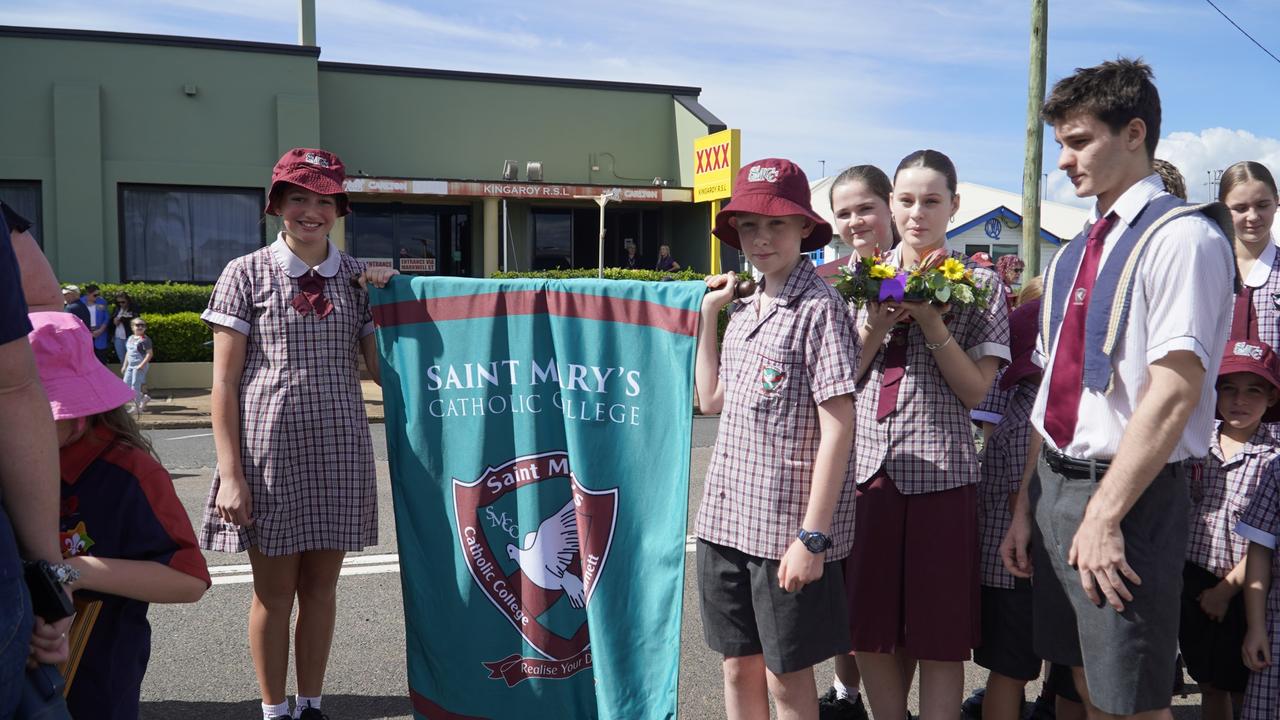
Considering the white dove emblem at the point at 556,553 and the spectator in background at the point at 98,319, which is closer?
the white dove emblem at the point at 556,553

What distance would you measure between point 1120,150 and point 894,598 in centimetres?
151

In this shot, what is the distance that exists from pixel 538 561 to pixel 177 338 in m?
15.3

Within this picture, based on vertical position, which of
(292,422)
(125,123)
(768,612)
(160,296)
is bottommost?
(768,612)

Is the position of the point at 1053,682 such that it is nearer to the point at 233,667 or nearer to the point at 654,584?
the point at 654,584

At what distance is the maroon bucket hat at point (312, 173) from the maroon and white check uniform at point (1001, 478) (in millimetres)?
2362

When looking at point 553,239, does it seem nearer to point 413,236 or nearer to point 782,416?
point 413,236

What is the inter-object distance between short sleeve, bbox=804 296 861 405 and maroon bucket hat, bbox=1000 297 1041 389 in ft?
2.41

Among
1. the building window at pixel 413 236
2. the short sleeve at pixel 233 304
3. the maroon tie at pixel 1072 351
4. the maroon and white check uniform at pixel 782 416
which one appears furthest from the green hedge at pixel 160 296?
the maroon tie at pixel 1072 351

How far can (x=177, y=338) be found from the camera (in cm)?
1686

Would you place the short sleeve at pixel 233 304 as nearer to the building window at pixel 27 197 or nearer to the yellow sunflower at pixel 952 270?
the yellow sunflower at pixel 952 270

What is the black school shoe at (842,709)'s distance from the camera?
397 cm

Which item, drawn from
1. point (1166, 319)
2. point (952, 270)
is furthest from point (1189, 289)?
point (952, 270)

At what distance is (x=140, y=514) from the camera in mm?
2408

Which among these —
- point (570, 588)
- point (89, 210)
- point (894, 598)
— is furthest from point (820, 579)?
point (89, 210)
